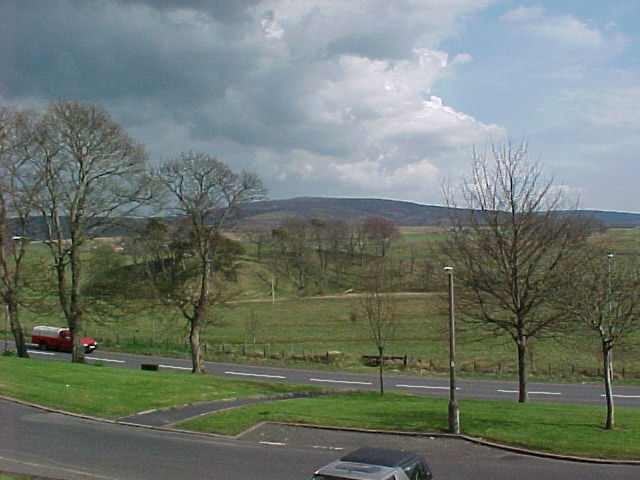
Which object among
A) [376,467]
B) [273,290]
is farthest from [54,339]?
[376,467]

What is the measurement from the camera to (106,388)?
24.0m

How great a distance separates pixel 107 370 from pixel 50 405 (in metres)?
8.58

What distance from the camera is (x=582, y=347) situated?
33781 mm

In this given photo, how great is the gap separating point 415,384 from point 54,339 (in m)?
29.8

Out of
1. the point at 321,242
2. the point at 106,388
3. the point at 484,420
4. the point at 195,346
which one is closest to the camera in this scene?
the point at 484,420

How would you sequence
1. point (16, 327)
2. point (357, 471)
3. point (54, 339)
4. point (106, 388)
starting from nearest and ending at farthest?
point (357, 471), point (106, 388), point (16, 327), point (54, 339)

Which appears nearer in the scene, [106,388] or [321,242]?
[106,388]

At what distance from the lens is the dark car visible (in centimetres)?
891

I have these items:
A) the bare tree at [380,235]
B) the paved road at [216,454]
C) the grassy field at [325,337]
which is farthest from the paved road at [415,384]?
the bare tree at [380,235]

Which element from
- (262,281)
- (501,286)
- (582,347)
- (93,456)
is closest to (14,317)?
(93,456)

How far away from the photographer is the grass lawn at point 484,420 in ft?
53.4

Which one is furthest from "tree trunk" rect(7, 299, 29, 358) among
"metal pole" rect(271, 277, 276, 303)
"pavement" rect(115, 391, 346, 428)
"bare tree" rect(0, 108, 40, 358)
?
"metal pole" rect(271, 277, 276, 303)

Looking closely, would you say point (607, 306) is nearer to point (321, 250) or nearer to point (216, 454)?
point (216, 454)

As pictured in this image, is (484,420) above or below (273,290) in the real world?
below
